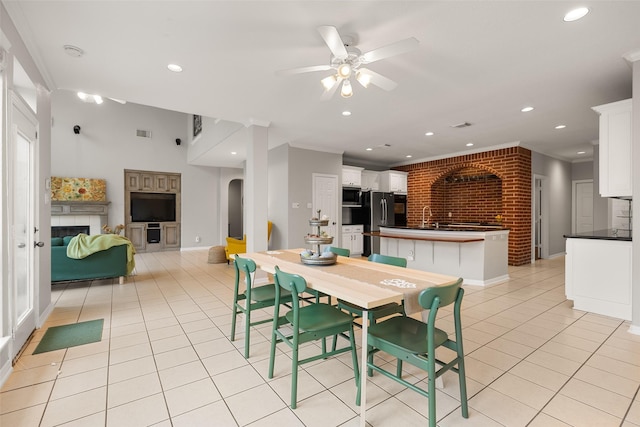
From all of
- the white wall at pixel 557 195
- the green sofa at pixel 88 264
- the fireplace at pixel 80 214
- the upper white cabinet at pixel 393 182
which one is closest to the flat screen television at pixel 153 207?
the fireplace at pixel 80 214

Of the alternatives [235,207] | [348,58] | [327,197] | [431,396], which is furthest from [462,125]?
[235,207]

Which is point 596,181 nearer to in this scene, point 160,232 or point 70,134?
point 160,232

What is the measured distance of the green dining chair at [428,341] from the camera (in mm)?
1491

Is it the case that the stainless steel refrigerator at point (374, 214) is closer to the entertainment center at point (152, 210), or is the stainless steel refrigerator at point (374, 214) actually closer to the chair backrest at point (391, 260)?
the chair backrest at point (391, 260)

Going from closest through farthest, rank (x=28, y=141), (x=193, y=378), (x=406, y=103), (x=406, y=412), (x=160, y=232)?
1. (x=406, y=412)
2. (x=193, y=378)
3. (x=28, y=141)
4. (x=406, y=103)
5. (x=160, y=232)

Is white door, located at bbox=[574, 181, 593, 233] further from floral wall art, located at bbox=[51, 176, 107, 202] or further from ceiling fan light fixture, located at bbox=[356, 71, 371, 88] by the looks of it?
floral wall art, located at bbox=[51, 176, 107, 202]

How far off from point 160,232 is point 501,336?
338 inches

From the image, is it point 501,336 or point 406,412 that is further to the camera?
point 501,336

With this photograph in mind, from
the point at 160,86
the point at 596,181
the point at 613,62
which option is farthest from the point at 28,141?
the point at 596,181

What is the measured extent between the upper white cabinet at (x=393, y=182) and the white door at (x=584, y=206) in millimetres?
4560

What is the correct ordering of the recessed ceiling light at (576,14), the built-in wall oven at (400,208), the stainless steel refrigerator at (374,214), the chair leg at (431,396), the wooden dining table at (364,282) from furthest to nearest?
the built-in wall oven at (400,208), the stainless steel refrigerator at (374,214), the recessed ceiling light at (576,14), the wooden dining table at (364,282), the chair leg at (431,396)

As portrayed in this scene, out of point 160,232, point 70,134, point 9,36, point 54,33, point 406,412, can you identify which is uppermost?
point 70,134

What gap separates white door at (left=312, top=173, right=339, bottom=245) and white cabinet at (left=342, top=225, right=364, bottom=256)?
1.28 feet

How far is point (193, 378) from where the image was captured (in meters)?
2.11
